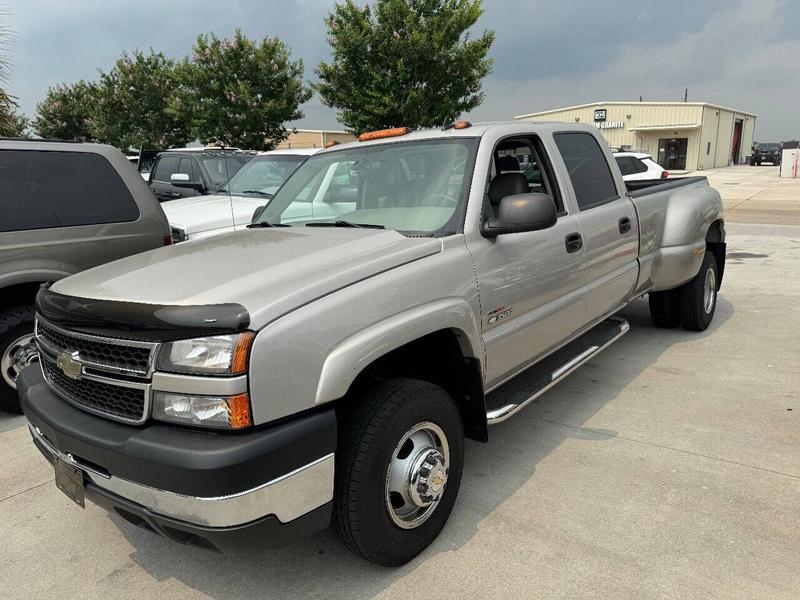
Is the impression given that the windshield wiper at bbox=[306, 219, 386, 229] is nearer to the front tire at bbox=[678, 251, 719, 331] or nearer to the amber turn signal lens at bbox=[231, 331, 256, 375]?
the amber turn signal lens at bbox=[231, 331, 256, 375]

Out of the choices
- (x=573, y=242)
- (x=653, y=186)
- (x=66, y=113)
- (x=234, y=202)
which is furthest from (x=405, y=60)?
(x=66, y=113)

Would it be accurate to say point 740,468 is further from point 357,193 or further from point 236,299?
point 236,299

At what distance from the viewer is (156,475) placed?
1965 mm

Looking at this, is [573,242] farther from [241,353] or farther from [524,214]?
[241,353]

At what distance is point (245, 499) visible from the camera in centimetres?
192

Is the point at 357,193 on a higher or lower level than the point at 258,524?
higher

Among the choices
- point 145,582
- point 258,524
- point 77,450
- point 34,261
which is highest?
point 34,261

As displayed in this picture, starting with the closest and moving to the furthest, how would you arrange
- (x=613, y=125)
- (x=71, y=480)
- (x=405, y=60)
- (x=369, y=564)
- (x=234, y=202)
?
(x=71, y=480) < (x=369, y=564) < (x=234, y=202) < (x=405, y=60) < (x=613, y=125)

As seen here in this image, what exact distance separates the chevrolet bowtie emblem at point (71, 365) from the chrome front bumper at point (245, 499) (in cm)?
36

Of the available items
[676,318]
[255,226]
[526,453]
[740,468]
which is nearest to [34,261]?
[255,226]

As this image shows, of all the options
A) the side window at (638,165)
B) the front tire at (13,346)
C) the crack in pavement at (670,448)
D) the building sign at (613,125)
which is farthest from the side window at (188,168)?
the building sign at (613,125)

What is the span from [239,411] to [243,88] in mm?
17879

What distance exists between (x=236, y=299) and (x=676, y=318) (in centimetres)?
480

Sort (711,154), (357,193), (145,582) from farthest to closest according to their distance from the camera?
(711,154)
(357,193)
(145,582)
